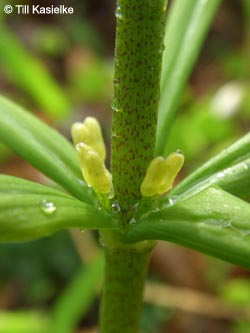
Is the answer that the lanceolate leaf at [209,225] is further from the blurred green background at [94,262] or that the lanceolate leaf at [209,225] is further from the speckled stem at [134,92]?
the blurred green background at [94,262]

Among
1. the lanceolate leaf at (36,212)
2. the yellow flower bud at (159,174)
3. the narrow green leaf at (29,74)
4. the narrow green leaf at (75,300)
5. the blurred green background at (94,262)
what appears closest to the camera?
the lanceolate leaf at (36,212)

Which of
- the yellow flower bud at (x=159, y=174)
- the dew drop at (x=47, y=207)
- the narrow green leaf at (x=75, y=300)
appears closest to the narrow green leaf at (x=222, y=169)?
the yellow flower bud at (x=159, y=174)

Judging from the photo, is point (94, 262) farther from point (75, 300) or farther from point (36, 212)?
point (36, 212)

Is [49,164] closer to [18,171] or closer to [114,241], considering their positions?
[114,241]

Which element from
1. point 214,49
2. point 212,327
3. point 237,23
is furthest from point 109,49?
point 212,327

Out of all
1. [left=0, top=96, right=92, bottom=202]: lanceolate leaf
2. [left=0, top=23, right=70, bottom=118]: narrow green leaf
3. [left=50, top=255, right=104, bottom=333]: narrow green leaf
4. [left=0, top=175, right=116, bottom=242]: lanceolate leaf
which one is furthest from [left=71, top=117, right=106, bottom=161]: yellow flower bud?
[left=0, top=23, right=70, bottom=118]: narrow green leaf

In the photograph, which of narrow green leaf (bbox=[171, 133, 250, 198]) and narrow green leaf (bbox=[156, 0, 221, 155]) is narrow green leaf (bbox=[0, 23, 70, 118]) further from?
narrow green leaf (bbox=[171, 133, 250, 198])
